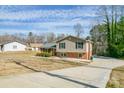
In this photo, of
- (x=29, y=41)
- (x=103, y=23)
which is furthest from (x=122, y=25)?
(x=29, y=41)

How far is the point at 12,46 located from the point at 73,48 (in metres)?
5.27

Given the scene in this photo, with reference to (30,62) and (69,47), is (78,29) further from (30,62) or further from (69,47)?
(30,62)

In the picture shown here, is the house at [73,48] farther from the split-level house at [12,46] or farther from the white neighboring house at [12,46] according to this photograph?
the white neighboring house at [12,46]

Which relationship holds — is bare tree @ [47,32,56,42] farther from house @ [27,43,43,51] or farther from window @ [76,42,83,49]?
window @ [76,42,83,49]

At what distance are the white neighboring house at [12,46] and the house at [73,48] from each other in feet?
7.46

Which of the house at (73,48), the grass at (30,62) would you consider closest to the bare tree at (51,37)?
the house at (73,48)

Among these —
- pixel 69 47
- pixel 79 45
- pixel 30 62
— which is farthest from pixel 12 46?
pixel 79 45

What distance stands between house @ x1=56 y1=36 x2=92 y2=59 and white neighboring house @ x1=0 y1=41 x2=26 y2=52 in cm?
227

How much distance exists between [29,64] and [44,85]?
16.7 ft

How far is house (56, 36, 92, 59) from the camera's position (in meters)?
12.4

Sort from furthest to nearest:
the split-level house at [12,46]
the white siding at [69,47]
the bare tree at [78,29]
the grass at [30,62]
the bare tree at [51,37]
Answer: the split-level house at [12,46]
the grass at [30,62]
the white siding at [69,47]
the bare tree at [51,37]
the bare tree at [78,29]

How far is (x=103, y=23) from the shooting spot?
40.0 ft

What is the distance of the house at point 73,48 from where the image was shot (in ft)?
40.8
